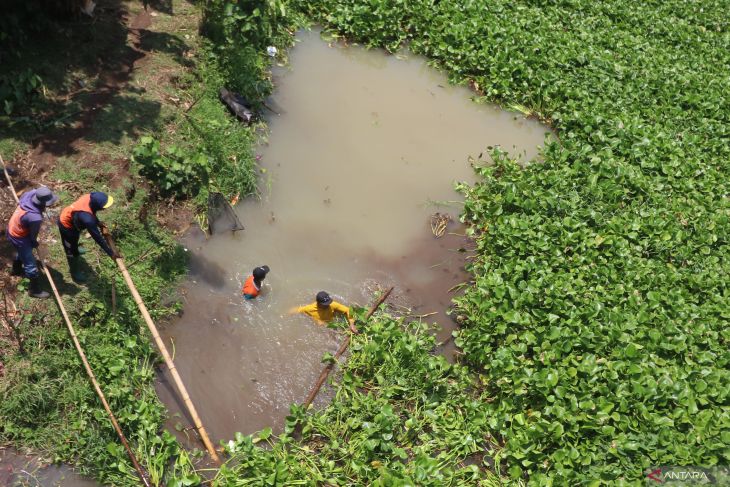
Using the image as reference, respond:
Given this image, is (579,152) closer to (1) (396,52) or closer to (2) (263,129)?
(1) (396,52)

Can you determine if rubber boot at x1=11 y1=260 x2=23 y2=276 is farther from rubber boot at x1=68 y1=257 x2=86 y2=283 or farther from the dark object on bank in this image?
the dark object on bank

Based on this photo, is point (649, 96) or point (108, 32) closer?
point (108, 32)

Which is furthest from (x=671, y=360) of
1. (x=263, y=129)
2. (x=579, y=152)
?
(x=263, y=129)

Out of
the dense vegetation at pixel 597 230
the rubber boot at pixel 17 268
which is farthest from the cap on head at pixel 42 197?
the dense vegetation at pixel 597 230

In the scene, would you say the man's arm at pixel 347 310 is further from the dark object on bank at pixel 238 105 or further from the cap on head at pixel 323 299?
the dark object on bank at pixel 238 105

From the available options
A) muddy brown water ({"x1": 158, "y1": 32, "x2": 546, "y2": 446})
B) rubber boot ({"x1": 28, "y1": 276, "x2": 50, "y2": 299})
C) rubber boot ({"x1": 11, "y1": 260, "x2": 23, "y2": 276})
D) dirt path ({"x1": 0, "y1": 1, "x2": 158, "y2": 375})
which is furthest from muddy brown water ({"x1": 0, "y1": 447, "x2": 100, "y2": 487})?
rubber boot ({"x1": 11, "y1": 260, "x2": 23, "y2": 276})
